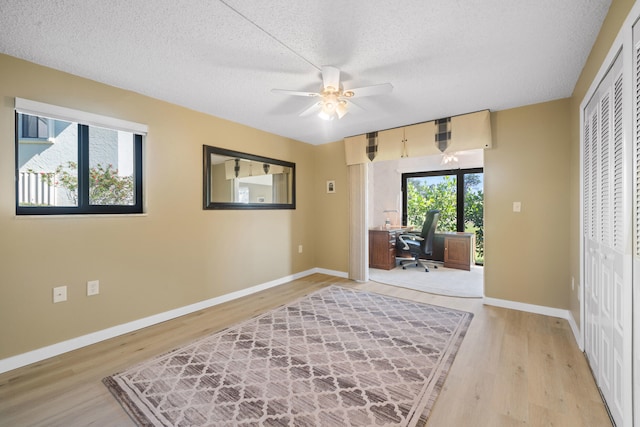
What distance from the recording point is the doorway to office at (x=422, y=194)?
4828mm

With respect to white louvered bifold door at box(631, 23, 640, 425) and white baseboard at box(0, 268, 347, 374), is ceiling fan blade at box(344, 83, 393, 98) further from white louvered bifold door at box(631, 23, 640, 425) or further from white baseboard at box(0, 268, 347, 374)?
white baseboard at box(0, 268, 347, 374)

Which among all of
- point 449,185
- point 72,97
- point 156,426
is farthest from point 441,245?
point 72,97

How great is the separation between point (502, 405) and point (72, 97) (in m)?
3.93

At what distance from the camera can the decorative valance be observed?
3.17 metres

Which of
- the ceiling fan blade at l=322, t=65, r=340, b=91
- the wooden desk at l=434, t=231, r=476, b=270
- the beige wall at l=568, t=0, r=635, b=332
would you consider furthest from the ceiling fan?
the wooden desk at l=434, t=231, r=476, b=270

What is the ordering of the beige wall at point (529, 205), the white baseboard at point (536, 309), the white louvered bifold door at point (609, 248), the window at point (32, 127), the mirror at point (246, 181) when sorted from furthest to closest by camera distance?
the mirror at point (246, 181) → the beige wall at point (529, 205) → the white baseboard at point (536, 309) → the window at point (32, 127) → the white louvered bifold door at point (609, 248)

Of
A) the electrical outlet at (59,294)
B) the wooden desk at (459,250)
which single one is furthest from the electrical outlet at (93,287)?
the wooden desk at (459,250)

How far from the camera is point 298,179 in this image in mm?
4543

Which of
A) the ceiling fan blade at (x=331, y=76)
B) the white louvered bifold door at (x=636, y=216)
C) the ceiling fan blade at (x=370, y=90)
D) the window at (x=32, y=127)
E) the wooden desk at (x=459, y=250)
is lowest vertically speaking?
the wooden desk at (x=459, y=250)

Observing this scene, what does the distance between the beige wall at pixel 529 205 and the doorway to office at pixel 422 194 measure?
1.34 meters

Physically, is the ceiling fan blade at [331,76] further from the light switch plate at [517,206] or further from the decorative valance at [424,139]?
the light switch plate at [517,206]

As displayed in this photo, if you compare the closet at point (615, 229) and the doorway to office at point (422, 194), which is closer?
the closet at point (615, 229)

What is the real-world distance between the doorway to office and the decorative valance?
0.68 metres

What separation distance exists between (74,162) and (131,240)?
83 cm
